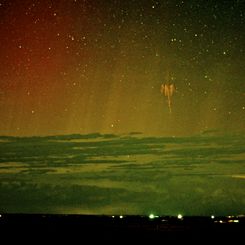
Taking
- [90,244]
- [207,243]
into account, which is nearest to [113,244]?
[90,244]

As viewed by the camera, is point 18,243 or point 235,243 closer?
point 18,243

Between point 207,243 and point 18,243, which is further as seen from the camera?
point 207,243

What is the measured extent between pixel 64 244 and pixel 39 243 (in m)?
2.66

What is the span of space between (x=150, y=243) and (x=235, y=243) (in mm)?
9133

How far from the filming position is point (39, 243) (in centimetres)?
5631

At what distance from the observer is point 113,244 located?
5669 cm

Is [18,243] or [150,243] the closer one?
[18,243]

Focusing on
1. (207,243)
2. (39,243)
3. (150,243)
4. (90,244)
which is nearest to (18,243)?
(39,243)

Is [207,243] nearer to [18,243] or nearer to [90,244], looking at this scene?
[90,244]

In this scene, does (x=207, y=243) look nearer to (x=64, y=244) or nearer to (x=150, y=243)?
(x=150, y=243)

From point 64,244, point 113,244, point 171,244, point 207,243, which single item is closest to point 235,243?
point 207,243

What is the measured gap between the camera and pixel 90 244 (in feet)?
186

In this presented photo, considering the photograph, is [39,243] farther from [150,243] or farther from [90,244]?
[150,243]

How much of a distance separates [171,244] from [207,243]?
393cm
